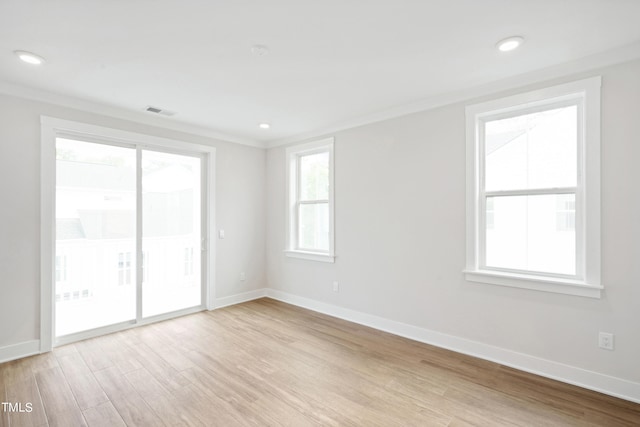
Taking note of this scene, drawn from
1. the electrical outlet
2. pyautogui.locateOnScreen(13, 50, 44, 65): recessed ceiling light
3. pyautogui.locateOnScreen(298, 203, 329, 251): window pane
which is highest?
pyautogui.locateOnScreen(13, 50, 44, 65): recessed ceiling light

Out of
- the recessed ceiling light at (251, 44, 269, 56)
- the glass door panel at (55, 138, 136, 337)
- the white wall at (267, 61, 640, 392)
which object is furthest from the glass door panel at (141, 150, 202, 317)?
the recessed ceiling light at (251, 44, 269, 56)

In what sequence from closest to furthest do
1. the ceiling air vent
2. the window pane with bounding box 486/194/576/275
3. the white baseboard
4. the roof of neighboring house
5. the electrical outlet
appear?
the electrical outlet, the window pane with bounding box 486/194/576/275, the white baseboard, the roof of neighboring house, the ceiling air vent

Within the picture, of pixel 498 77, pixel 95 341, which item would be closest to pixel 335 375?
pixel 95 341

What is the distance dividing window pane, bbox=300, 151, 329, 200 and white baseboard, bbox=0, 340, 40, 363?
11.4 ft

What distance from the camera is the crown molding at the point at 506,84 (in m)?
2.27

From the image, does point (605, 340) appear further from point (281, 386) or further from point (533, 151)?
point (281, 386)

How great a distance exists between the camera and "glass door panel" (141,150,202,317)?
387cm

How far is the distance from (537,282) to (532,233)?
17.1 inches

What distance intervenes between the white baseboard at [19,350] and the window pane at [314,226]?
3.19m

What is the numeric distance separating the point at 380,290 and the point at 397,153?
1652 millimetres

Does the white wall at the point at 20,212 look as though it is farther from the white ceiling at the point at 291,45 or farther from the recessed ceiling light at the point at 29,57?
the recessed ceiling light at the point at 29,57

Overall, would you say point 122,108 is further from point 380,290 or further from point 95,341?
point 380,290

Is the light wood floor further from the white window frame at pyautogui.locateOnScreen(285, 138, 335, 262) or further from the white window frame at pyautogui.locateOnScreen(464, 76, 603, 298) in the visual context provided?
the white window frame at pyautogui.locateOnScreen(285, 138, 335, 262)

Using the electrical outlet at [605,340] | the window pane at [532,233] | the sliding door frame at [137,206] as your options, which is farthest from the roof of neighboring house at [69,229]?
the electrical outlet at [605,340]
